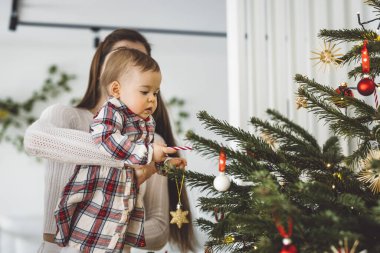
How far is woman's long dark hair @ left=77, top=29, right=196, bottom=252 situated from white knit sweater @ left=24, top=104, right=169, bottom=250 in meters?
0.04

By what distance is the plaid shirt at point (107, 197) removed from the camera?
0.94 meters

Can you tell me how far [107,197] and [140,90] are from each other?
249 millimetres

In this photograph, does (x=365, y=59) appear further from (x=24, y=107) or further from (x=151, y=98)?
(x=24, y=107)

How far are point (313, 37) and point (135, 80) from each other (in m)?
0.74

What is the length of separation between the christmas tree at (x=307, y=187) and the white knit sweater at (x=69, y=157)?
0.32 metres

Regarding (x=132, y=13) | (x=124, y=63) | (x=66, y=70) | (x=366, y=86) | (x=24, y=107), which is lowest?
(x=366, y=86)

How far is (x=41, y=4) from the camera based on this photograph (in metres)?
3.03

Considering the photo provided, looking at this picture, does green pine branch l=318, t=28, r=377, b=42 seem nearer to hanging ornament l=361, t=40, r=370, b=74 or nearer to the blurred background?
hanging ornament l=361, t=40, r=370, b=74

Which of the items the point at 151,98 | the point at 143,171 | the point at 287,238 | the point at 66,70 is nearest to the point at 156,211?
the point at 143,171

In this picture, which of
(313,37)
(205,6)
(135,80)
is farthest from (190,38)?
(135,80)

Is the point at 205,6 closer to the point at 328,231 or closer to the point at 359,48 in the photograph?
the point at 359,48

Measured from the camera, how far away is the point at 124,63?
1016mm

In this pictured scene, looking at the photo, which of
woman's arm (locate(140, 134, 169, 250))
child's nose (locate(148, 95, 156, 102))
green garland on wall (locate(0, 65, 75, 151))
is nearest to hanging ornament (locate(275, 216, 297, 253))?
child's nose (locate(148, 95, 156, 102))

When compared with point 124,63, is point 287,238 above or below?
below
